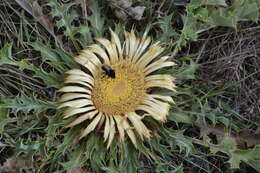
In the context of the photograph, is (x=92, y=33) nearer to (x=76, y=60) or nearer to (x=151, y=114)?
(x=76, y=60)

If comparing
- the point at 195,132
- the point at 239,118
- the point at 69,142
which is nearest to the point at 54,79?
the point at 69,142

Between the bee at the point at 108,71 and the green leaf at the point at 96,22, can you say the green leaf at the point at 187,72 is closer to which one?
the bee at the point at 108,71

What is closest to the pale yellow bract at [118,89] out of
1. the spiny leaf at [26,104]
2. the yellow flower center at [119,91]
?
the yellow flower center at [119,91]

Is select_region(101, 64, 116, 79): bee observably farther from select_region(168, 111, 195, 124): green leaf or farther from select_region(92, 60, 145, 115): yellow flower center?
select_region(168, 111, 195, 124): green leaf

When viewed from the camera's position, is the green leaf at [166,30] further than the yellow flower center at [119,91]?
Yes

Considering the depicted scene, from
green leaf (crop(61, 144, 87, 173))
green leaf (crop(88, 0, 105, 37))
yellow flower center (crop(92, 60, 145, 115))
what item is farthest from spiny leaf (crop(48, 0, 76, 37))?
green leaf (crop(61, 144, 87, 173))

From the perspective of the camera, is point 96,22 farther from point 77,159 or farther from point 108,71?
point 77,159

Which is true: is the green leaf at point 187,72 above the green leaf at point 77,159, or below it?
above
